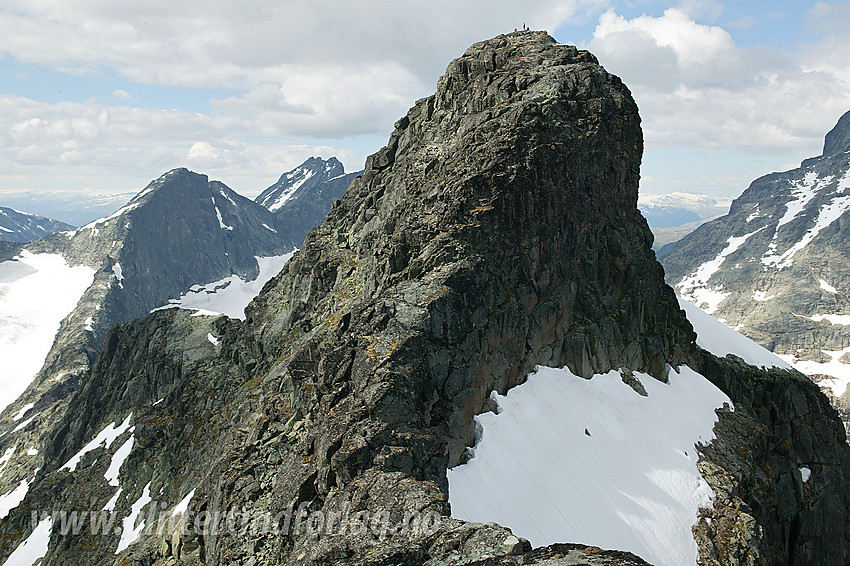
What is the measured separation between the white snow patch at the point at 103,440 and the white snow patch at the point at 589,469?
142ft

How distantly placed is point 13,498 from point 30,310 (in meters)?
142

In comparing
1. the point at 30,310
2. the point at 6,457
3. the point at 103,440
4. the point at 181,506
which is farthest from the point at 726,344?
the point at 30,310

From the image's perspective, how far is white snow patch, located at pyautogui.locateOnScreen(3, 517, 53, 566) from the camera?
46.1 metres

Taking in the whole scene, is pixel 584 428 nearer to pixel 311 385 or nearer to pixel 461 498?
pixel 461 498

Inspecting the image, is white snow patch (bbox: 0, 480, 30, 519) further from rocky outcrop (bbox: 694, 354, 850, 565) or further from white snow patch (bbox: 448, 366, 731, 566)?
rocky outcrop (bbox: 694, 354, 850, 565)

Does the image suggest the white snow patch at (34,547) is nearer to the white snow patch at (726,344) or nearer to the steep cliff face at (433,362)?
the steep cliff face at (433,362)

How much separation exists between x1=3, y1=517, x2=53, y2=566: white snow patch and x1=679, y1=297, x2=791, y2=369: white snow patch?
66326 mm

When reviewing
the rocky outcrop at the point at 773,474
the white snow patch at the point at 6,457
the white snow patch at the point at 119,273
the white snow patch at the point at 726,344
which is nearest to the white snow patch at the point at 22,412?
the white snow patch at the point at 6,457

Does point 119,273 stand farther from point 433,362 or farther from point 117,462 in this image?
point 433,362

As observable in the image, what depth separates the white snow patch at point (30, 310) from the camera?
147 m

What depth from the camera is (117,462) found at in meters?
48.4

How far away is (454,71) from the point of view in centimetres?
3778

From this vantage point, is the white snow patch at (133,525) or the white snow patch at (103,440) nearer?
the white snow patch at (133,525)

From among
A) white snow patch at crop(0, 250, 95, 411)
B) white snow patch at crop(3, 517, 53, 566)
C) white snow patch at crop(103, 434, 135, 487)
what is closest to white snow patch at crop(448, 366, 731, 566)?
white snow patch at crop(103, 434, 135, 487)
